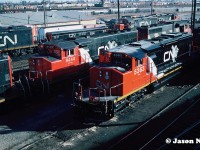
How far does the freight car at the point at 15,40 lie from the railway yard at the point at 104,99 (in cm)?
1064

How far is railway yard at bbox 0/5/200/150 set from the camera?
12398 mm

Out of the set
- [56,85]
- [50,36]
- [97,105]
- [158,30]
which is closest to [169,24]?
[158,30]

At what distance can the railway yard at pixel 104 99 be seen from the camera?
488 inches

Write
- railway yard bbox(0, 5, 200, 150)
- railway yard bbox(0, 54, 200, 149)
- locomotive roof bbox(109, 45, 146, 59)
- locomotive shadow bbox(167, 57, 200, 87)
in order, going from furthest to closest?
locomotive shadow bbox(167, 57, 200, 87) → locomotive roof bbox(109, 45, 146, 59) → railway yard bbox(0, 5, 200, 150) → railway yard bbox(0, 54, 200, 149)

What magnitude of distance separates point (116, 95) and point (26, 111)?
5.62 metres

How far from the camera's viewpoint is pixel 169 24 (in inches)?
1224

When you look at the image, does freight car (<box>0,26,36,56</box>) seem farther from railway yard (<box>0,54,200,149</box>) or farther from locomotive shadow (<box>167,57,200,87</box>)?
locomotive shadow (<box>167,57,200,87</box>)

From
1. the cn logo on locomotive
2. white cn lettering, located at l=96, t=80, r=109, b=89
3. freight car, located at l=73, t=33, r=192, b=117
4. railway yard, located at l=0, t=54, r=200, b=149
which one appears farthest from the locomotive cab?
the cn logo on locomotive

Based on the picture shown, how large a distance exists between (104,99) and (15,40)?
18.7 metres

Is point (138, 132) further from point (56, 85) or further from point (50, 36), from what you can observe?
point (50, 36)

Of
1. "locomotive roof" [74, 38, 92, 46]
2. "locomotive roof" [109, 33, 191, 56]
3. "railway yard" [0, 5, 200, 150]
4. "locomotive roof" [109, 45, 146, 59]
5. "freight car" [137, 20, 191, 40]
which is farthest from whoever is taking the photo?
"freight car" [137, 20, 191, 40]

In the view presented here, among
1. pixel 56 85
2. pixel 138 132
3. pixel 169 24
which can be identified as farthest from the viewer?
pixel 169 24

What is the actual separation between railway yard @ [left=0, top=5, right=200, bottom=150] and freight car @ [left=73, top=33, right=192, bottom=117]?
2.0 inches

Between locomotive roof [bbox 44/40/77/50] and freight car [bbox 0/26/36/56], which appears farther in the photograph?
freight car [bbox 0/26/36/56]
